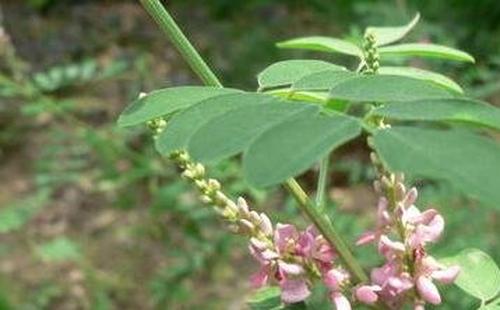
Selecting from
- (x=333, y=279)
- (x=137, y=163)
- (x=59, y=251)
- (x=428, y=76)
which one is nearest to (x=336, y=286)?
(x=333, y=279)

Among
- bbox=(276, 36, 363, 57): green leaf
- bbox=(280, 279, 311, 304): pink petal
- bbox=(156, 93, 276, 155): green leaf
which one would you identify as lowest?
bbox=(280, 279, 311, 304): pink petal

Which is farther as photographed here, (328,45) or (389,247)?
(328,45)

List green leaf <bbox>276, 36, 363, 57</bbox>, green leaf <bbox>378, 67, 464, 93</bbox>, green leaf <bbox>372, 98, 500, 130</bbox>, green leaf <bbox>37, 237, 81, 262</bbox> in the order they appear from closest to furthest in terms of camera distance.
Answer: green leaf <bbox>372, 98, 500, 130</bbox> → green leaf <bbox>378, 67, 464, 93</bbox> → green leaf <bbox>276, 36, 363, 57</bbox> → green leaf <bbox>37, 237, 81, 262</bbox>

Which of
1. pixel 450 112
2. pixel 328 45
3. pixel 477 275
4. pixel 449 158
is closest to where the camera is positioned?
pixel 449 158

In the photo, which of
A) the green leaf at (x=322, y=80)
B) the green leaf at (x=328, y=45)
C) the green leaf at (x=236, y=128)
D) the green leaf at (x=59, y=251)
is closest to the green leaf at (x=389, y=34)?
the green leaf at (x=328, y=45)

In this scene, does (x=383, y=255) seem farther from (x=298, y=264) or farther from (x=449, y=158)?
(x=449, y=158)

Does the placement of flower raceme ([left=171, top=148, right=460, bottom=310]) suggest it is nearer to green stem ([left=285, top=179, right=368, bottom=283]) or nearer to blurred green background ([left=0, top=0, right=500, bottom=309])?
green stem ([left=285, top=179, right=368, bottom=283])

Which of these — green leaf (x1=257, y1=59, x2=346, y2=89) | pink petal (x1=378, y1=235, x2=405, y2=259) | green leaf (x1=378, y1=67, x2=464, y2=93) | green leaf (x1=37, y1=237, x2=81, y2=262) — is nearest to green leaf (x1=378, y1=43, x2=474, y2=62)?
green leaf (x1=378, y1=67, x2=464, y2=93)
